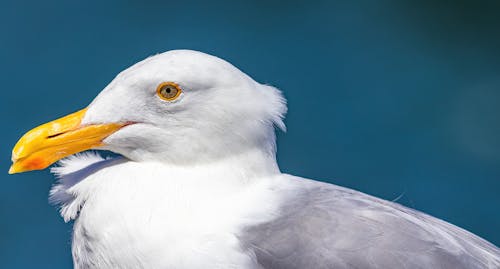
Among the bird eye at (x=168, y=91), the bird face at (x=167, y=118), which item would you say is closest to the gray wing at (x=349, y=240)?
the bird face at (x=167, y=118)

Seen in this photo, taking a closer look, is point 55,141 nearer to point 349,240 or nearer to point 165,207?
point 165,207

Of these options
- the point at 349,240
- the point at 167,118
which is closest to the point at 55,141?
the point at 167,118

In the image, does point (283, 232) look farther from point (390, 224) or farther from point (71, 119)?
point (71, 119)

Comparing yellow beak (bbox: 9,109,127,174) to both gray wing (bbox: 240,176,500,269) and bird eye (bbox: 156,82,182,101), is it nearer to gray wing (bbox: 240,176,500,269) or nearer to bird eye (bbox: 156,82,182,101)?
bird eye (bbox: 156,82,182,101)

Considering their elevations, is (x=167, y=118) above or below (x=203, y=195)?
above

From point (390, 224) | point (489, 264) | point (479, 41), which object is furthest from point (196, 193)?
point (479, 41)

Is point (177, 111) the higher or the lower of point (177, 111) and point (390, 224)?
the higher
